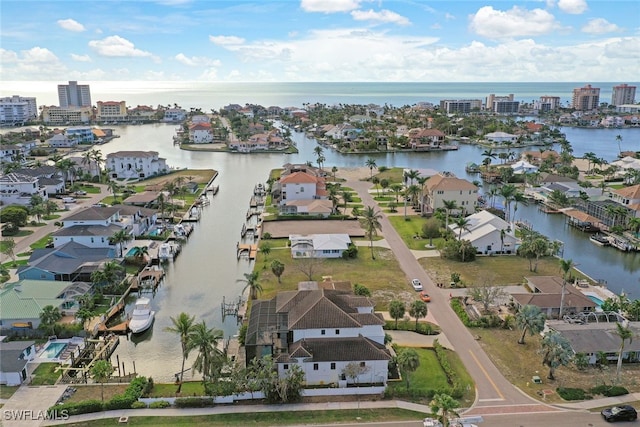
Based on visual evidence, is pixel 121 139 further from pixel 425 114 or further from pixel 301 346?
pixel 301 346

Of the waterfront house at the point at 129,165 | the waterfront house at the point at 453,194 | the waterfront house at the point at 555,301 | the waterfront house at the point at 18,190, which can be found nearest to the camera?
the waterfront house at the point at 555,301

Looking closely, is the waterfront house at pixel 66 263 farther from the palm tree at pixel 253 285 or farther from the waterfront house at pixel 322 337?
the waterfront house at pixel 322 337

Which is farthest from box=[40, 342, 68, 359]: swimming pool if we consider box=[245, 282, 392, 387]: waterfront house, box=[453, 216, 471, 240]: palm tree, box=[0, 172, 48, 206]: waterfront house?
box=[0, 172, 48, 206]: waterfront house

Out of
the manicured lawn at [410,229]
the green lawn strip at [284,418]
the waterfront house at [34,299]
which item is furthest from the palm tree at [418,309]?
the waterfront house at [34,299]

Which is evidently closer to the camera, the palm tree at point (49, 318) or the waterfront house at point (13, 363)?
the waterfront house at point (13, 363)

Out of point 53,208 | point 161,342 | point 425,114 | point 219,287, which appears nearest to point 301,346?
point 161,342

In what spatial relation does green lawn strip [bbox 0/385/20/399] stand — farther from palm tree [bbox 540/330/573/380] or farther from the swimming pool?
palm tree [bbox 540/330/573/380]
